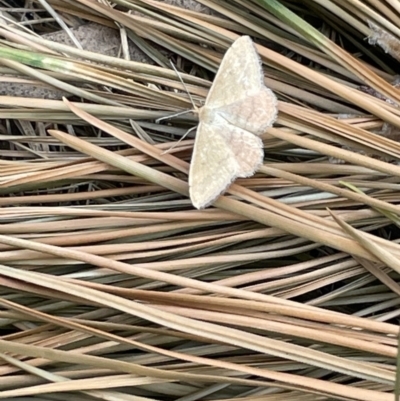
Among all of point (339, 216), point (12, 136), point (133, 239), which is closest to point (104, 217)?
point (133, 239)

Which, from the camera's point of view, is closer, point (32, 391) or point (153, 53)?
point (32, 391)

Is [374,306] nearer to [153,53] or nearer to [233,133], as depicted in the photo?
[233,133]

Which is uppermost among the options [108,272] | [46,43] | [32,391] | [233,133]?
[46,43]

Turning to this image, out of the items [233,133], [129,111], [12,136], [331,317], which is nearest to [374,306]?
[331,317]

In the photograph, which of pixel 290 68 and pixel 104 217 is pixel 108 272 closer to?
pixel 104 217

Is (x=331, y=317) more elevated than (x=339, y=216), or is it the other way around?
(x=339, y=216)

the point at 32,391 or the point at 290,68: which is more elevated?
the point at 290,68

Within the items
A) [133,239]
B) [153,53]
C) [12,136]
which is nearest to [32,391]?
[133,239]
